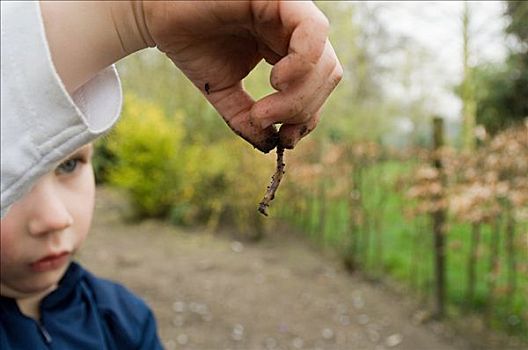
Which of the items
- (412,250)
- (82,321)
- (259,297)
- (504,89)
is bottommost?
(259,297)

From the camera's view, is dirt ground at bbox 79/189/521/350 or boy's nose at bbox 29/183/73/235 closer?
boy's nose at bbox 29/183/73/235

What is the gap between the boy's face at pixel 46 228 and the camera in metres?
1.12

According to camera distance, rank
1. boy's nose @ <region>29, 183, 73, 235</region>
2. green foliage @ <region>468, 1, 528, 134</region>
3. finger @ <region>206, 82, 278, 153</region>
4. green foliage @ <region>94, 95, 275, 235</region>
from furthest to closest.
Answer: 1. green foliage @ <region>468, 1, 528, 134</region>
2. green foliage @ <region>94, 95, 275, 235</region>
3. boy's nose @ <region>29, 183, 73, 235</region>
4. finger @ <region>206, 82, 278, 153</region>

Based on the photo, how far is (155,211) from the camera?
8.95 metres

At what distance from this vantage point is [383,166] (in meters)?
6.27

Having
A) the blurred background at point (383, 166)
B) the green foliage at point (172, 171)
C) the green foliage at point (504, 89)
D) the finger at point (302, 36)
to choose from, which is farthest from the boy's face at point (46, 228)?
the green foliage at point (504, 89)

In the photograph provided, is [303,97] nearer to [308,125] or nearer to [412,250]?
[308,125]

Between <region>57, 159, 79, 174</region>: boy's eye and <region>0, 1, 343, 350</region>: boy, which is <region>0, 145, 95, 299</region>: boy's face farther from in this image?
<region>0, 1, 343, 350</region>: boy

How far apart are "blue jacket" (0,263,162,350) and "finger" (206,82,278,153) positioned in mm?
698

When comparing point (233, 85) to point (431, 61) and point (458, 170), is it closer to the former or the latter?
point (458, 170)

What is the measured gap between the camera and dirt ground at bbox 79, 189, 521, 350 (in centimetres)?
467


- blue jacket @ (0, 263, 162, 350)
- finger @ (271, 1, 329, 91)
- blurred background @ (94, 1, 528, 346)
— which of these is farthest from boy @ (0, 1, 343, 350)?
blurred background @ (94, 1, 528, 346)

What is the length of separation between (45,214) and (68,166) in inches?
5.2

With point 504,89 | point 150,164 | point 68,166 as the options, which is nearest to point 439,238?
point 68,166
